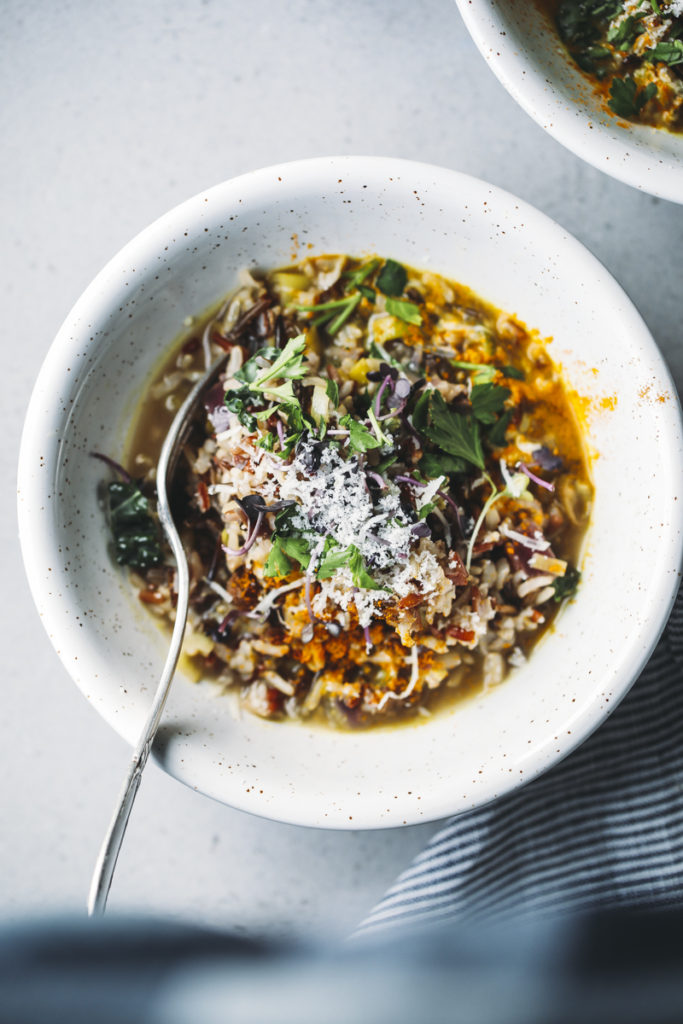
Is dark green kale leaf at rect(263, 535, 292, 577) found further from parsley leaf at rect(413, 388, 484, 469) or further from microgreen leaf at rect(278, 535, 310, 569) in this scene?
parsley leaf at rect(413, 388, 484, 469)

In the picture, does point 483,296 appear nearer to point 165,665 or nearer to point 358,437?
point 358,437

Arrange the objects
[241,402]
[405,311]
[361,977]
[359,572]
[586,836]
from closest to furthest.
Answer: [361,977]
[359,572]
[241,402]
[405,311]
[586,836]

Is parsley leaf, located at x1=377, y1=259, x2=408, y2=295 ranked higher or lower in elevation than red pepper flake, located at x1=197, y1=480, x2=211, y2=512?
higher

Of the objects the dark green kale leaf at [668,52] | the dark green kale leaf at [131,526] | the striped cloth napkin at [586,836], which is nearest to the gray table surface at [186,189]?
the striped cloth napkin at [586,836]

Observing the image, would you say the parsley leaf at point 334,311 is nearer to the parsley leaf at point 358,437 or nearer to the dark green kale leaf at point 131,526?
the parsley leaf at point 358,437

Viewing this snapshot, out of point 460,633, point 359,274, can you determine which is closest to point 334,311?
point 359,274

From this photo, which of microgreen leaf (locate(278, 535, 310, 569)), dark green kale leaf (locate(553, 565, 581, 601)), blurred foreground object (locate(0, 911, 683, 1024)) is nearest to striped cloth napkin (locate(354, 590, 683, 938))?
blurred foreground object (locate(0, 911, 683, 1024))
